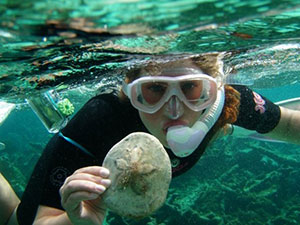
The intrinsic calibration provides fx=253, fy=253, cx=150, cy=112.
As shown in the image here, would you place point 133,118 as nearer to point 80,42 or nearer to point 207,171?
point 80,42

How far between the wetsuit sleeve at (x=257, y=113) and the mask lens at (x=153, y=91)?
189 cm

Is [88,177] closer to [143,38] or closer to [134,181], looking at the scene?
[134,181]

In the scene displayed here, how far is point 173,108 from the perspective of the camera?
376 cm

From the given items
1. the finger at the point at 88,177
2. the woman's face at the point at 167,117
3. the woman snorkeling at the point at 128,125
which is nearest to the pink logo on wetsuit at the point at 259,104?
the woman snorkeling at the point at 128,125

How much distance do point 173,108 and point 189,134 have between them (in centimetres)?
45

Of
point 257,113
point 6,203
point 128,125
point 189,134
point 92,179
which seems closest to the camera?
point 92,179

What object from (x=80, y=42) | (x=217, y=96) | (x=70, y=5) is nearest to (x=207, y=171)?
(x=217, y=96)

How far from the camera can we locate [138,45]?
14.5ft

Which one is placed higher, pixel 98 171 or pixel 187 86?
pixel 187 86

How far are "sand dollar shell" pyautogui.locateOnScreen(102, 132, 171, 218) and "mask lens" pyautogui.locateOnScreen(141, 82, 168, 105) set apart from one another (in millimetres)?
1212

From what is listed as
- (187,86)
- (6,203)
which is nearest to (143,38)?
(187,86)

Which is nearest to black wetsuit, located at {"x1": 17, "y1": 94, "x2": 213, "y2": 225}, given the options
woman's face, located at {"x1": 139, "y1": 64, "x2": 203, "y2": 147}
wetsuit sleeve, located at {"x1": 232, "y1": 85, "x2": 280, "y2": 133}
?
woman's face, located at {"x1": 139, "y1": 64, "x2": 203, "y2": 147}

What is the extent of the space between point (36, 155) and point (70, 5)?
16960mm

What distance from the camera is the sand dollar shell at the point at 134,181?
266 cm
